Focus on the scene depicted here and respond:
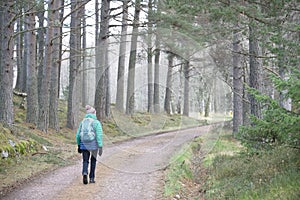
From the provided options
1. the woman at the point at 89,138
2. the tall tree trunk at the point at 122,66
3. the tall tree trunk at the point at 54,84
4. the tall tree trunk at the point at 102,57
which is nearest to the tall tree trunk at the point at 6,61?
the tall tree trunk at the point at 54,84

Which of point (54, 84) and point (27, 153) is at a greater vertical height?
point (54, 84)

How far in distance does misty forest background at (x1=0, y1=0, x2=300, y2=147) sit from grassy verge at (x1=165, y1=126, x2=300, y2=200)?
1.58 ft

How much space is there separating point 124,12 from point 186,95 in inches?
239

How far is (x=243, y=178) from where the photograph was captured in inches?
299

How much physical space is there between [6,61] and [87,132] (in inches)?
238

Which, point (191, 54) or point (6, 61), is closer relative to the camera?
point (6, 61)

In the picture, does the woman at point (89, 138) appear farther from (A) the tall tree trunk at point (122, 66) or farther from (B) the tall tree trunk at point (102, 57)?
(A) the tall tree trunk at point (122, 66)

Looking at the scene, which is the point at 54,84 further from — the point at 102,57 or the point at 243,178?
the point at 243,178

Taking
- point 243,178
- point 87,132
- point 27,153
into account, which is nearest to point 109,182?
point 87,132

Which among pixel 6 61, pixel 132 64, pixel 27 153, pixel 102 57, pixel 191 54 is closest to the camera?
pixel 27 153

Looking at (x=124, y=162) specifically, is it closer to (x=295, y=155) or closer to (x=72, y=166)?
(x=72, y=166)

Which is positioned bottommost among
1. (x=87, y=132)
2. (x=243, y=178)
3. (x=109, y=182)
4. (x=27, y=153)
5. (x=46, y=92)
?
(x=109, y=182)

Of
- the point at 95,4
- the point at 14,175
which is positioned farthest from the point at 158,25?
the point at 14,175

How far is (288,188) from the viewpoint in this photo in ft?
18.1
